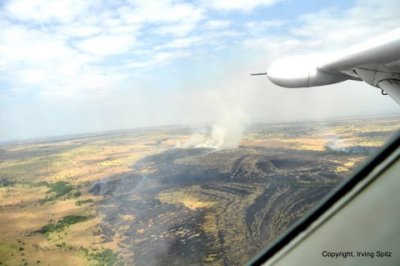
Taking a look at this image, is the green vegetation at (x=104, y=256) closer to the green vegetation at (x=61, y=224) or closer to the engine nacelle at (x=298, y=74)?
the green vegetation at (x=61, y=224)

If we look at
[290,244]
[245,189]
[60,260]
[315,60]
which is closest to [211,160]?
[245,189]

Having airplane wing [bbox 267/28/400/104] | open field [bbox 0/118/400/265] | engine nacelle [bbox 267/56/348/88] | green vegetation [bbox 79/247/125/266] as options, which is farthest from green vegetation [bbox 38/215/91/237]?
airplane wing [bbox 267/28/400/104]

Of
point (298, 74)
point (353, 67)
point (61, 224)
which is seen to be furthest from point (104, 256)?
point (353, 67)

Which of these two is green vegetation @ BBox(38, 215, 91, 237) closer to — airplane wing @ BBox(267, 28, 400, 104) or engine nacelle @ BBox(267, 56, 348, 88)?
engine nacelle @ BBox(267, 56, 348, 88)

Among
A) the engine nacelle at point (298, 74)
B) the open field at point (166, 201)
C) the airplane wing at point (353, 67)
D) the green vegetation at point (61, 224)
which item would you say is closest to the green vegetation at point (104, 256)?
the open field at point (166, 201)

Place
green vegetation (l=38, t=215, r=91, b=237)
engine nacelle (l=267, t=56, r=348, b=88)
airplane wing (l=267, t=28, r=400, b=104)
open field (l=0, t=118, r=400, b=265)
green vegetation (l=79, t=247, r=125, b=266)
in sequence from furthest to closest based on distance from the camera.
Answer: green vegetation (l=38, t=215, r=91, b=237), open field (l=0, t=118, r=400, b=265), green vegetation (l=79, t=247, r=125, b=266), engine nacelle (l=267, t=56, r=348, b=88), airplane wing (l=267, t=28, r=400, b=104)

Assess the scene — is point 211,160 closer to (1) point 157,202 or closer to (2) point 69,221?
(1) point 157,202
